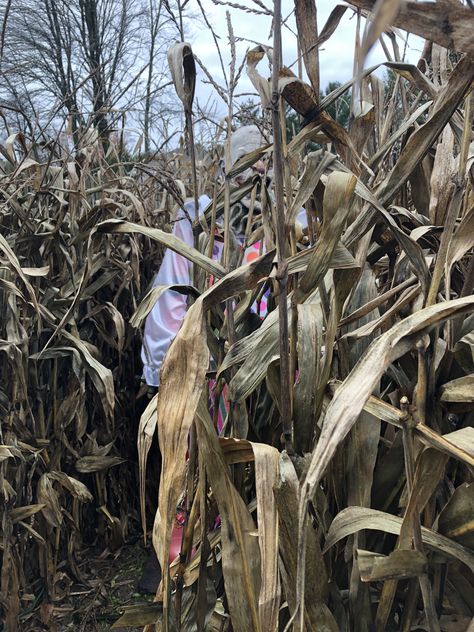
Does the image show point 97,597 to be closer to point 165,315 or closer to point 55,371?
point 55,371

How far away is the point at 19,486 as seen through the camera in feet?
4.83

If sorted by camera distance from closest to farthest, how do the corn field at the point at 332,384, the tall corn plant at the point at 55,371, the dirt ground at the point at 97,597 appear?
the corn field at the point at 332,384, the tall corn plant at the point at 55,371, the dirt ground at the point at 97,597

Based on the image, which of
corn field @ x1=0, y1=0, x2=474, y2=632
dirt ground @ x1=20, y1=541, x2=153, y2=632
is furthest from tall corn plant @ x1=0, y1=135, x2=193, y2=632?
corn field @ x1=0, y1=0, x2=474, y2=632

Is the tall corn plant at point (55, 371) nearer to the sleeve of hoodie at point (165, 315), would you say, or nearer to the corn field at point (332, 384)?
the sleeve of hoodie at point (165, 315)

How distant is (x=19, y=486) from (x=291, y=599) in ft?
3.37

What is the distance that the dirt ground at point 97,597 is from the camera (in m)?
1.67

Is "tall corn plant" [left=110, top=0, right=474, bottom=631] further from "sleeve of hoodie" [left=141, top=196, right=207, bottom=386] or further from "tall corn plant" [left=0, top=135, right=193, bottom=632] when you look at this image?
"sleeve of hoodie" [left=141, top=196, right=207, bottom=386]

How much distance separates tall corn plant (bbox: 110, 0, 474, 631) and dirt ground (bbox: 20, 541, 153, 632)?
1.02 metres

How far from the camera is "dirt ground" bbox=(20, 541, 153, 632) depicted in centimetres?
167

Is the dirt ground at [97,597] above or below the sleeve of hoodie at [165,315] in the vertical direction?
below

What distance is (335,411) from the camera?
505 millimetres

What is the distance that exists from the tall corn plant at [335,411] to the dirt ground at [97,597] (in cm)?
102

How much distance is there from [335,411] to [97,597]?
156 centimetres

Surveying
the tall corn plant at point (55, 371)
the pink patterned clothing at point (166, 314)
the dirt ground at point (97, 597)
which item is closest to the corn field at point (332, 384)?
the tall corn plant at point (55, 371)
